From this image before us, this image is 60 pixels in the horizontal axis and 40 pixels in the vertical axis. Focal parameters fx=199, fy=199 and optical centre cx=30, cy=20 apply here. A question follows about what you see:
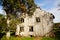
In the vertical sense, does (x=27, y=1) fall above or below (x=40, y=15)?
above

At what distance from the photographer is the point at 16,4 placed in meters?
49.3

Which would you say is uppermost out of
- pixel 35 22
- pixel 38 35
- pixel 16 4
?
pixel 16 4

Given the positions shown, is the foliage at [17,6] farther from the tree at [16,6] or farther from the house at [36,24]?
the house at [36,24]

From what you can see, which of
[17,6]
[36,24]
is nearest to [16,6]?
[17,6]

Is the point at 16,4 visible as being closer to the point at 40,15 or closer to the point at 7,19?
the point at 7,19

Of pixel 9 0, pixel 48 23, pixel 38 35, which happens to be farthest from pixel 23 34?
pixel 9 0

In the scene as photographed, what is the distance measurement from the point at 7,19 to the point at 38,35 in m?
10.2

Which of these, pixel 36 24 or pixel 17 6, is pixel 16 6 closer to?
pixel 17 6

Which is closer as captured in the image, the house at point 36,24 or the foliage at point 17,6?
the foliage at point 17,6

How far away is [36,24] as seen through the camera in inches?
2173

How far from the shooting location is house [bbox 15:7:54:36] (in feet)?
178

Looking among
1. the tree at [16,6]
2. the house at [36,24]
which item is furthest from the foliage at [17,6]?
the house at [36,24]

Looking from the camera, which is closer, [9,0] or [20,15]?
[9,0]

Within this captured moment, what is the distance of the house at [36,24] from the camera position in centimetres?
5412
